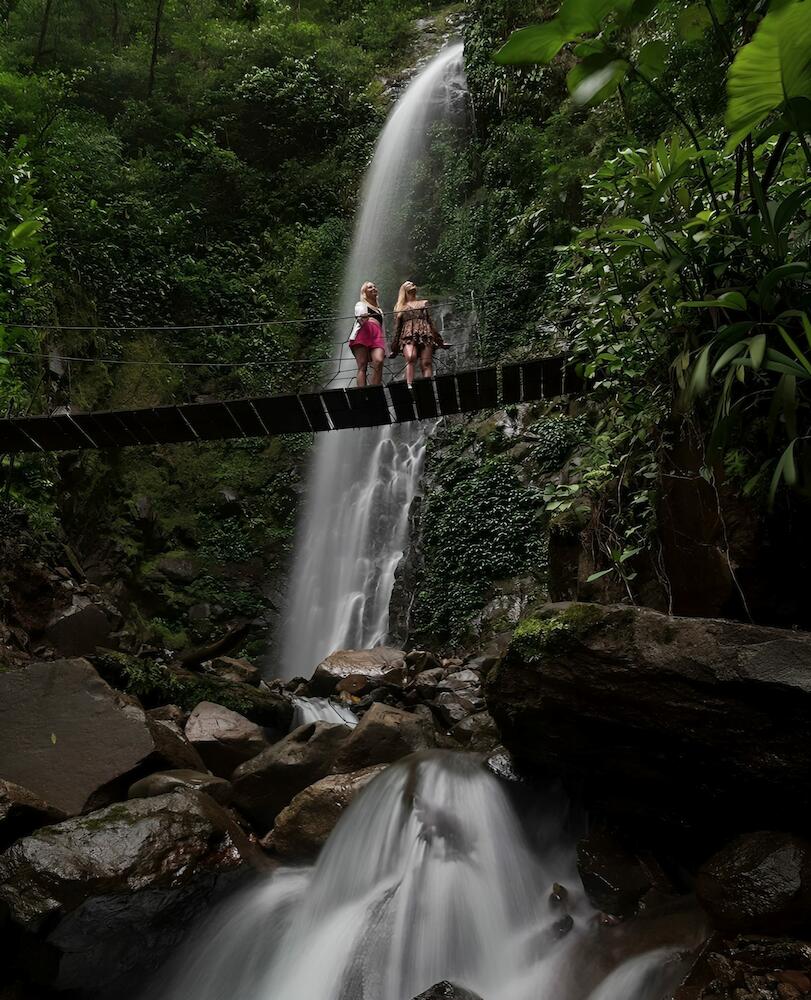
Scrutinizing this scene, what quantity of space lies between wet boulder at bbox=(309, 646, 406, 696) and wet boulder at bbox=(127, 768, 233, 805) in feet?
9.29

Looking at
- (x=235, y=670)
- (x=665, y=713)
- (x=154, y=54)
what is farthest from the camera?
(x=154, y=54)

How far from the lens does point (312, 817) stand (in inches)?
179

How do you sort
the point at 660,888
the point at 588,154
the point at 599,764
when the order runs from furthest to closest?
the point at 588,154 < the point at 599,764 < the point at 660,888

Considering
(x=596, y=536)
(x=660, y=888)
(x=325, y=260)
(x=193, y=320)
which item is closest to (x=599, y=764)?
(x=660, y=888)

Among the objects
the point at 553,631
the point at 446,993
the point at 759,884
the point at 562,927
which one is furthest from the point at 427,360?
the point at 446,993

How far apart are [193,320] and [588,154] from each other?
27.0 ft

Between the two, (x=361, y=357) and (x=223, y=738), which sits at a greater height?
(x=361, y=357)

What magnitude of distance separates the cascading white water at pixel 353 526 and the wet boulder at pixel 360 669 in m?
1.87

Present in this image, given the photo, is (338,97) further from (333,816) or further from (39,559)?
(333,816)

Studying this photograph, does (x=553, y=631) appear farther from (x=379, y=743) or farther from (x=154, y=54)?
(x=154, y=54)

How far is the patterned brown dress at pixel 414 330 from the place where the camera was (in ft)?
21.5

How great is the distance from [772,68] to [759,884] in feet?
9.29

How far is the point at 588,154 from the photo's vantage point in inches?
381

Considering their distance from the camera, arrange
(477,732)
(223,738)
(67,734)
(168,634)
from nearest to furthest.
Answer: (67,734), (477,732), (223,738), (168,634)
